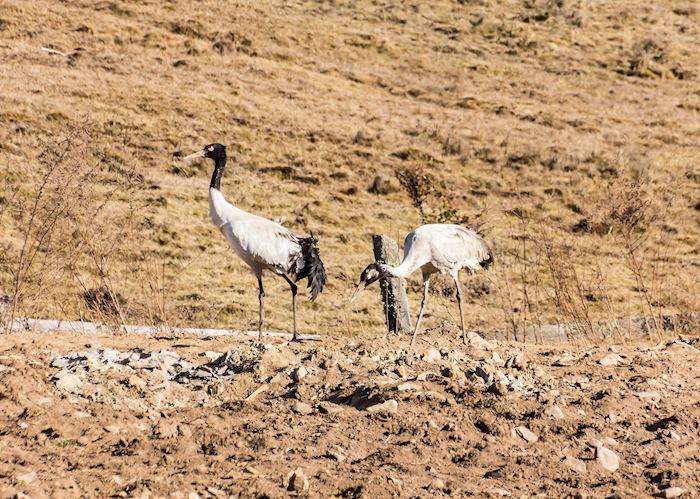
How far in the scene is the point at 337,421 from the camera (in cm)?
555

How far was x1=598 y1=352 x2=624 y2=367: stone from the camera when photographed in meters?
7.24

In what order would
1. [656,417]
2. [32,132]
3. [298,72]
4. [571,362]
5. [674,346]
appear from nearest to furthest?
[656,417] < [571,362] < [674,346] < [32,132] < [298,72]

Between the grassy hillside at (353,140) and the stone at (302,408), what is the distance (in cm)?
344

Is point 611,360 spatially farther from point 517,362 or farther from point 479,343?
point 479,343

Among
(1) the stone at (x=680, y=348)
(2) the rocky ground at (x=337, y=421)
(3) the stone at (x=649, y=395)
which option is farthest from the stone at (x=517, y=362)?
(1) the stone at (x=680, y=348)

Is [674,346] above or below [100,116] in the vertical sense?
above

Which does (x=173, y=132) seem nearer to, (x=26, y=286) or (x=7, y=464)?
(x=26, y=286)

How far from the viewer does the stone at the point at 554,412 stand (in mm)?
5789

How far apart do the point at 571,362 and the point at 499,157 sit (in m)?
19.1

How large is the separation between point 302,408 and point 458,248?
352 cm

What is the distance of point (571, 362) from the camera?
731 cm

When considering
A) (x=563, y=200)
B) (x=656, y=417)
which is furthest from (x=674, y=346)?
(x=563, y=200)

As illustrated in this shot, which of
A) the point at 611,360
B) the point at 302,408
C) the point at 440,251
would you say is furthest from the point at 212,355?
the point at 611,360

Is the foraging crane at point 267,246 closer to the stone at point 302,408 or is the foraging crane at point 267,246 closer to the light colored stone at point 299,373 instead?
the light colored stone at point 299,373
